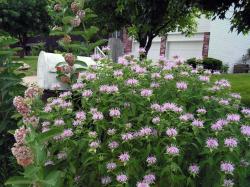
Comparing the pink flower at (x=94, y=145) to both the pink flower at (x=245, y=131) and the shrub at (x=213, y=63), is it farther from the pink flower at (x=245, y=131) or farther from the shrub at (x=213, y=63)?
the shrub at (x=213, y=63)

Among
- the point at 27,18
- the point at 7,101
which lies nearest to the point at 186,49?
the point at 27,18

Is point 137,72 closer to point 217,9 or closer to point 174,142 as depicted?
point 174,142

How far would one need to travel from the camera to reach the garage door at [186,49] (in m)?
29.0

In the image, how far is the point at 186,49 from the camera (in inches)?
1177

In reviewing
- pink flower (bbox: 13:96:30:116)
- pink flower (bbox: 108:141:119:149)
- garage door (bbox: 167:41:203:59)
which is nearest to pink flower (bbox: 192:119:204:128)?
pink flower (bbox: 108:141:119:149)

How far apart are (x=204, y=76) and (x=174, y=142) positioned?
962 mm

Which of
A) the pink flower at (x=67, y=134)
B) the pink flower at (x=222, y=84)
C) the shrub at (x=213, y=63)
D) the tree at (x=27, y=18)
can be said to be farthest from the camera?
the tree at (x=27, y=18)

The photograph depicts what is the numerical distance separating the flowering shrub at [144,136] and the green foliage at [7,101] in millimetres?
488

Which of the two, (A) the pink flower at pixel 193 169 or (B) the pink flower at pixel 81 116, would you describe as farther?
(B) the pink flower at pixel 81 116

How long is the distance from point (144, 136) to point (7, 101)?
5.06 ft

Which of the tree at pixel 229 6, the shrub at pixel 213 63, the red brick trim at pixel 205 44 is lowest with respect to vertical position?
the shrub at pixel 213 63

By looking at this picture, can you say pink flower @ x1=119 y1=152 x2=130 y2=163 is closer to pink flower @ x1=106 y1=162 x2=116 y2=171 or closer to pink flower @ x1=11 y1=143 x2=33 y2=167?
pink flower @ x1=106 y1=162 x2=116 y2=171

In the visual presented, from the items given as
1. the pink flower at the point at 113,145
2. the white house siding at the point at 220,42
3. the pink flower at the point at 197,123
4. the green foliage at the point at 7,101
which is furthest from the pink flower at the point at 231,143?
the white house siding at the point at 220,42

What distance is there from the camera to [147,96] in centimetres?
310
